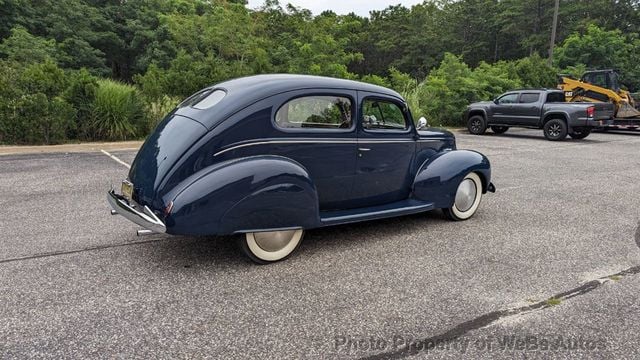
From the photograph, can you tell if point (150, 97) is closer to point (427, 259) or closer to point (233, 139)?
point (233, 139)

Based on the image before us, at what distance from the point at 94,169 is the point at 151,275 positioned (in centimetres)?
527

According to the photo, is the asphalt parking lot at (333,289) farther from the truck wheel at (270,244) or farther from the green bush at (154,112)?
the green bush at (154,112)

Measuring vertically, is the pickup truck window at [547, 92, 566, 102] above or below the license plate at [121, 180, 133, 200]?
above

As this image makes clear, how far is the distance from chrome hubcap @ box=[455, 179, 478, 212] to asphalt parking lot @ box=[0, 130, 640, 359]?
27cm

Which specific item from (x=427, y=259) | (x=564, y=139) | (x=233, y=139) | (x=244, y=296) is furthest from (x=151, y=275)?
(x=564, y=139)

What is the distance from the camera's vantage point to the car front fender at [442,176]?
4988 mm

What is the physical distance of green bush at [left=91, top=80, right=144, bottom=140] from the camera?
11188 millimetres

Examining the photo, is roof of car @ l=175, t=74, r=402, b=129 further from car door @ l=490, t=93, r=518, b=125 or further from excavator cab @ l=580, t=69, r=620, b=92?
excavator cab @ l=580, t=69, r=620, b=92

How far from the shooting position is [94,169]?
804cm

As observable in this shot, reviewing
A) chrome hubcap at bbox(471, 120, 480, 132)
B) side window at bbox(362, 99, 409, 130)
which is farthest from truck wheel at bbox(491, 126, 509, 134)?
side window at bbox(362, 99, 409, 130)

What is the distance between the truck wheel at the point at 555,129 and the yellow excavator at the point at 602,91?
3933mm

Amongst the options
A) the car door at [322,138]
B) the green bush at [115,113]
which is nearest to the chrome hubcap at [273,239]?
the car door at [322,138]

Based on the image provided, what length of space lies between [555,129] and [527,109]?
1227 mm

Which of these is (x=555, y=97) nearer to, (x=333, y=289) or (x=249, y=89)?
(x=249, y=89)
